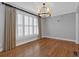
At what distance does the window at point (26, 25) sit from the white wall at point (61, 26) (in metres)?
0.39

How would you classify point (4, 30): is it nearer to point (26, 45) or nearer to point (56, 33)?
point (26, 45)

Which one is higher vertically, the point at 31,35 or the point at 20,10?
the point at 20,10

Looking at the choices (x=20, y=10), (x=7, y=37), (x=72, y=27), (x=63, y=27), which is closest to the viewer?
(x=72, y=27)

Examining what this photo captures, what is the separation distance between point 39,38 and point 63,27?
0.74m

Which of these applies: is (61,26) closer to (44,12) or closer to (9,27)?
(44,12)

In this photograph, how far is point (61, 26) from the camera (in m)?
2.81

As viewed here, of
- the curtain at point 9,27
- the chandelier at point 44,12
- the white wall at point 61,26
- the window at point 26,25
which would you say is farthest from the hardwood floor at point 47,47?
the chandelier at point 44,12

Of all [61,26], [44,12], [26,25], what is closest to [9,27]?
[26,25]

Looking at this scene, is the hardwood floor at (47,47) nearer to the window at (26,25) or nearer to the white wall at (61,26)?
the white wall at (61,26)

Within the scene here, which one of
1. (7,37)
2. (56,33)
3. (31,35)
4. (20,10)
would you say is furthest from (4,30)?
(56,33)

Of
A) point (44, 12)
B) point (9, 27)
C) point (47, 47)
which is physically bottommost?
point (47, 47)

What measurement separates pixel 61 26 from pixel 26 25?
980 millimetres

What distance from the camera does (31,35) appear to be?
2695 mm

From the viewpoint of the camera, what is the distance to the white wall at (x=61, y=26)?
8.90 ft
